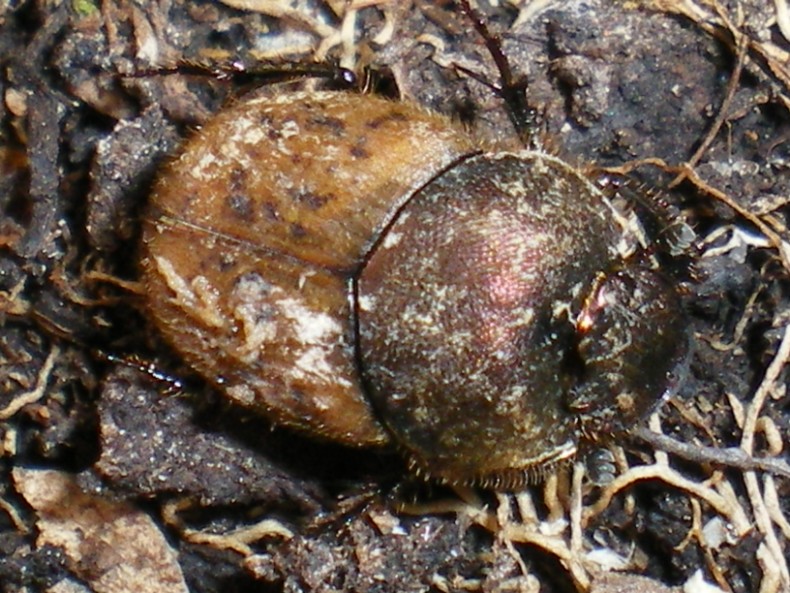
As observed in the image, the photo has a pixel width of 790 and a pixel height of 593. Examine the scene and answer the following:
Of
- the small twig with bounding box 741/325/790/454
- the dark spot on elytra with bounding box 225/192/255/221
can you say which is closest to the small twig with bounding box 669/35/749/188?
the small twig with bounding box 741/325/790/454

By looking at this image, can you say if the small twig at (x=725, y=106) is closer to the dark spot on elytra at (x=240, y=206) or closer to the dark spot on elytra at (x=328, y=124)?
the dark spot on elytra at (x=328, y=124)

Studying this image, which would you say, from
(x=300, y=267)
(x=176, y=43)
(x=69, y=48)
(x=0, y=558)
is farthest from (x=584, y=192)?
(x=0, y=558)

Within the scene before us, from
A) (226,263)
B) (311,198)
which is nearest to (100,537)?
(226,263)

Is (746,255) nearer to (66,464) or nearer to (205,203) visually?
(205,203)

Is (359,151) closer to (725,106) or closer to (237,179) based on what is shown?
(237,179)

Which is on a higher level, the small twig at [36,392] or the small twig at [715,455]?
the small twig at [715,455]

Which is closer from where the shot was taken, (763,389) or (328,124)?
(328,124)

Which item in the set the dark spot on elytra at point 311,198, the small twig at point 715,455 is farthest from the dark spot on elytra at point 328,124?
the small twig at point 715,455

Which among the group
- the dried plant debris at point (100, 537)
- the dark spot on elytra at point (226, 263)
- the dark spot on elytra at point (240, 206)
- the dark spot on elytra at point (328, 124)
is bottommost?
the dried plant debris at point (100, 537)
